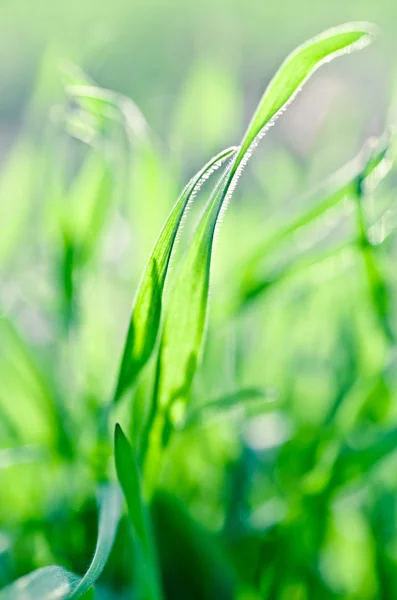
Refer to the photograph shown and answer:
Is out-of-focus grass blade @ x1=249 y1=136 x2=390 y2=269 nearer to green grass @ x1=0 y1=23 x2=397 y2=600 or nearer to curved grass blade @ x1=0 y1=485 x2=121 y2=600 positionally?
green grass @ x1=0 y1=23 x2=397 y2=600

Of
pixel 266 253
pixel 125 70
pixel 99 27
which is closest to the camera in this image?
pixel 266 253

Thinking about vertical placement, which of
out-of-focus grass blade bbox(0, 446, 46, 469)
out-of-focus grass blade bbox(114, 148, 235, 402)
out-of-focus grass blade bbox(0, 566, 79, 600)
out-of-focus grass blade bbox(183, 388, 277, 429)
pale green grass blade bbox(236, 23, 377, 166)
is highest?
pale green grass blade bbox(236, 23, 377, 166)

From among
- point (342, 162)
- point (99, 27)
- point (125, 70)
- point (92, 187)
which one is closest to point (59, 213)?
point (92, 187)

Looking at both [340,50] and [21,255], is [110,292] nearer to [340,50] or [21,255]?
[21,255]

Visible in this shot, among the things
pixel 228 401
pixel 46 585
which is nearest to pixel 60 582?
pixel 46 585

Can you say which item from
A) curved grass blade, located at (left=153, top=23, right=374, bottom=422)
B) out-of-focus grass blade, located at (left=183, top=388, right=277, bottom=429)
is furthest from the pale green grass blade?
out-of-focus grass blade, located at (left=183, top=388, right=277, bottom=429)

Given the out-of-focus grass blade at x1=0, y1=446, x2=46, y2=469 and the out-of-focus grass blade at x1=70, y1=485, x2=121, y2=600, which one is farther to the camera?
the out-of-focus grass blade at x1=0, y1=446, x2=46, y2=469

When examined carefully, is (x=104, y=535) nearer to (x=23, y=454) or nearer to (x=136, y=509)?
(x=136, y=509)
